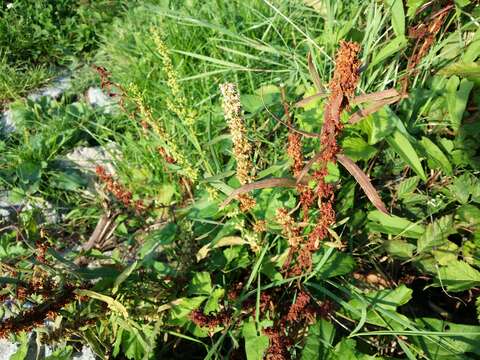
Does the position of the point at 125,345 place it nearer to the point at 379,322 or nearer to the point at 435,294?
the point at 379,322

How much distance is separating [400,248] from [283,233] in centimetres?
44

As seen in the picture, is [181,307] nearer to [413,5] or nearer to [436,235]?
[436,235]

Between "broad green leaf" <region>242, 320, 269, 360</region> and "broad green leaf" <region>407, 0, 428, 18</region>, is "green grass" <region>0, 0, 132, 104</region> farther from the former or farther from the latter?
"broad green leaf" <region>242, 320, 269, 360</region>

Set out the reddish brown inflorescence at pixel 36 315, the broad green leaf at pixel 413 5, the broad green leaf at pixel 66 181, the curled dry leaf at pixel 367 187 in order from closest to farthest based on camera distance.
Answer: the curled dry leaf at pixel 367 187 < the reddish brown inflorescence at pixel 36 315 < the broad green leaf at pixel 413 5 < the broad green leaf at pixel 66 181

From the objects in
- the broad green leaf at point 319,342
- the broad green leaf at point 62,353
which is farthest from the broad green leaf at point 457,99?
the broad green leaf at point 62,353

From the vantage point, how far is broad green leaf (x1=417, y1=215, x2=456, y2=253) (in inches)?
58.4

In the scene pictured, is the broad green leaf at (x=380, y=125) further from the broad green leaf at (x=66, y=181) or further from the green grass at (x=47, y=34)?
the green grass at (x=47, y=34)

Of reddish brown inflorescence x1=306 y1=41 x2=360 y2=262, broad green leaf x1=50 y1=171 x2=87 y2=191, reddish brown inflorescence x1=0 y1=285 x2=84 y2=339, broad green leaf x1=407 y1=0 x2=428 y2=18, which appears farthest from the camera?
broad green leaf x1=50 y1=171 x2=87 y2=191

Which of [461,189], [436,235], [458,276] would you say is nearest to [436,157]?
[461,189]

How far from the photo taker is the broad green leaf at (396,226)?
1.53m

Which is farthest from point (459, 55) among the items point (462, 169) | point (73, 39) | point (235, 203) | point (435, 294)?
point (73, 39)

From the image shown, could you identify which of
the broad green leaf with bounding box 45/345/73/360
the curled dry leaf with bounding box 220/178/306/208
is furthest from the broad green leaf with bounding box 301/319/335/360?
the broad green leaf with bounding box 45/345/73/360

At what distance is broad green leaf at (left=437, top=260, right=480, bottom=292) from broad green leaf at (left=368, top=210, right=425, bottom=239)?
5.7 inches

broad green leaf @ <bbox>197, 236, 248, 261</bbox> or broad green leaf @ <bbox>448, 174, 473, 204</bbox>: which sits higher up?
broad green leaf @ <bbox>448, 174, 473, 204</bbox>
